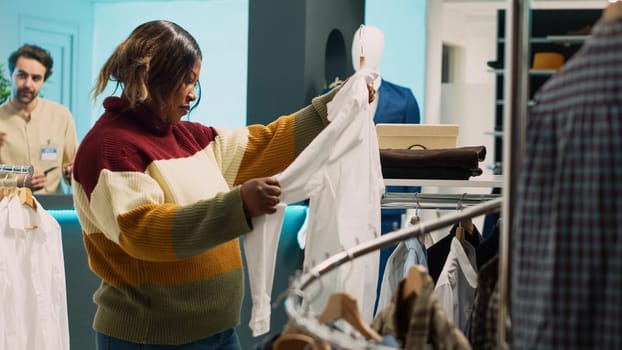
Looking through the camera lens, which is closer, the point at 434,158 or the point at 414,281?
the point at 414,281

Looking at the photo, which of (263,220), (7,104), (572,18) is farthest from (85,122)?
(263,220)

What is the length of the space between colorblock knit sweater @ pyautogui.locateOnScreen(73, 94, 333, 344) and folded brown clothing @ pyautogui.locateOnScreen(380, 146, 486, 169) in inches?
23.6

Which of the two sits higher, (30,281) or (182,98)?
(182,98)

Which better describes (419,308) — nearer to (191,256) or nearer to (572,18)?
(191,256)

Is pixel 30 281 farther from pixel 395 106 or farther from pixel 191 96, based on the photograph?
pixel 395 106

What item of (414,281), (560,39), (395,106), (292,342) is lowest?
(292,342)

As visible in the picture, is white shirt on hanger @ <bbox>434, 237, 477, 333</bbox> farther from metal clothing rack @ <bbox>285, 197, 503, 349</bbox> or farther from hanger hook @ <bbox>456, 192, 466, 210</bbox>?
metal clothing rack @ <bbox>285, 197, 503, 349</bbox>

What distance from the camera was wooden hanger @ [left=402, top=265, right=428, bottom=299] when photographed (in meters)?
→ 1.50

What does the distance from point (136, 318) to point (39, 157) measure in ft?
11.2

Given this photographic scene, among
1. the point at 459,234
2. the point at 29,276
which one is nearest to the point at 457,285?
the point at 459,234

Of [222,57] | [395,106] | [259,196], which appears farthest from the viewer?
[222,57]

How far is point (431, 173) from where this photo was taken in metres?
2.67

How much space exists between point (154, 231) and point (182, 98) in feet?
1.24

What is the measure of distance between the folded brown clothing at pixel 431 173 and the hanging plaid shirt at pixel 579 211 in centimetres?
151
